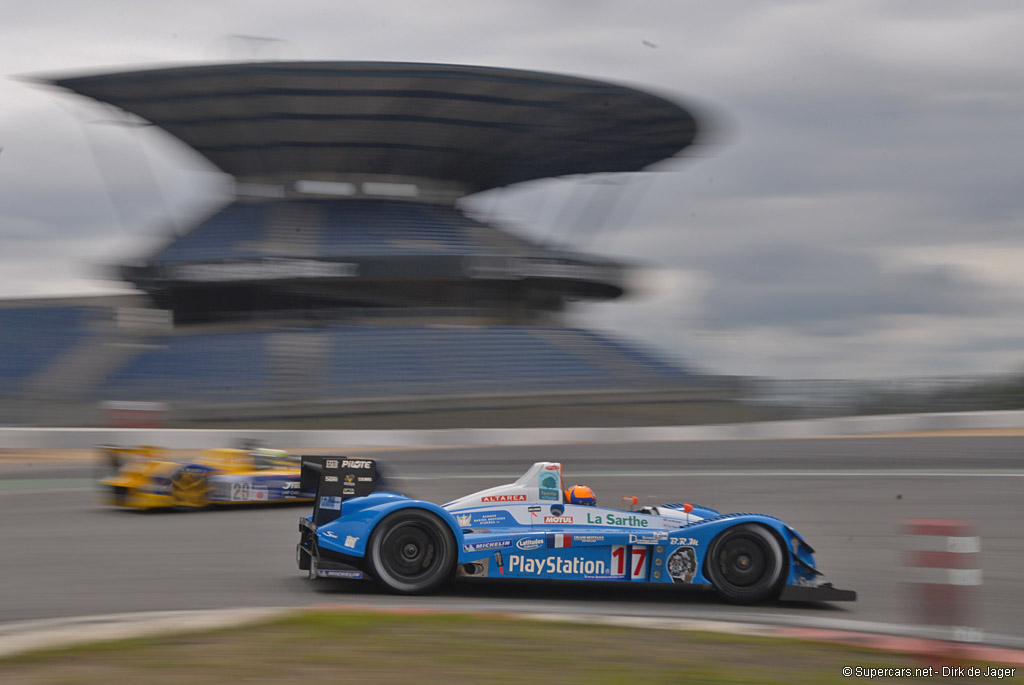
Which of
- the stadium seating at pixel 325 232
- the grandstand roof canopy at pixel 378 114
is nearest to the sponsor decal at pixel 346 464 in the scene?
the stadium seating at pixel 325 232

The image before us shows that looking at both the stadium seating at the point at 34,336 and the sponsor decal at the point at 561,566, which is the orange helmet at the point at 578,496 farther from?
the stadium seating at the point at 34,336

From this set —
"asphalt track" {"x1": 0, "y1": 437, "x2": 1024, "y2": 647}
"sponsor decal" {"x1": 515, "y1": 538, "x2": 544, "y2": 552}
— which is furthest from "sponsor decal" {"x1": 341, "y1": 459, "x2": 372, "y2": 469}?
"sponsor decal" {"x1": 515, "y1": 538, "x2": 544, "y2": 552}

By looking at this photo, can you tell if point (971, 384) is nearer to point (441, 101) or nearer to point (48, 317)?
point (441, 101)

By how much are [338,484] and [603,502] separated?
676 cm

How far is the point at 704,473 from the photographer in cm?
1733

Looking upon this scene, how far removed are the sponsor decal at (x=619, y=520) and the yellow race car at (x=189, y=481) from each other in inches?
229

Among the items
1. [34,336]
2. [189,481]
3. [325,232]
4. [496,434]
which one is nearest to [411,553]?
[189,481]

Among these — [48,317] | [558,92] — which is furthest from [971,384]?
[48,317]

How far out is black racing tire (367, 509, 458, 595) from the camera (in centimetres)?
692

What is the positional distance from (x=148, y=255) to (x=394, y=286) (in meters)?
7.74

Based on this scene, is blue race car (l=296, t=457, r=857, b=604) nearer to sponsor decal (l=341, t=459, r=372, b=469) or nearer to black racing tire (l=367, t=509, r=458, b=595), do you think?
black racing tire (l=367, t=509, r=458, b=595)

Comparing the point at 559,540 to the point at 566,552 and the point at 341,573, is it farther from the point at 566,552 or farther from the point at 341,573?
the point at 341,573

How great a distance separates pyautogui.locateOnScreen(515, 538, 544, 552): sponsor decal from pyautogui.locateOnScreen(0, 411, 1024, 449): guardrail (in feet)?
49.1

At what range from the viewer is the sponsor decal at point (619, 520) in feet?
23.1
